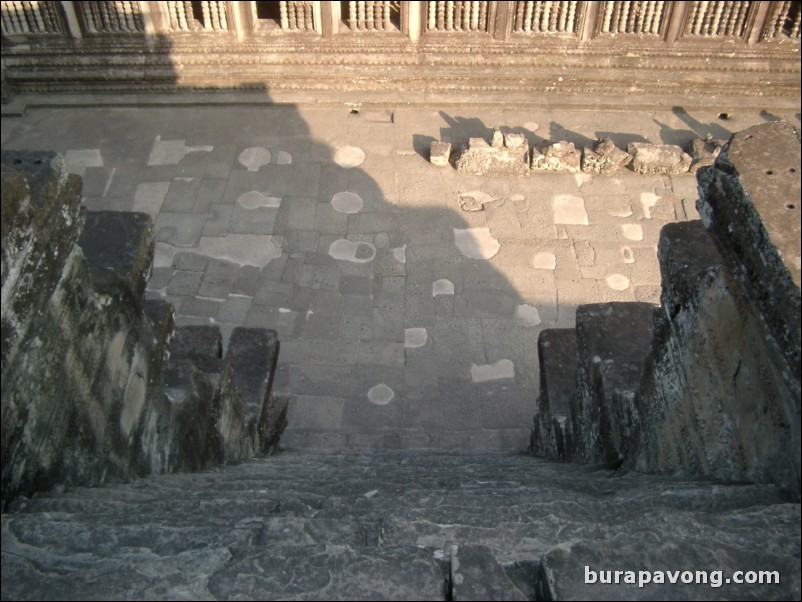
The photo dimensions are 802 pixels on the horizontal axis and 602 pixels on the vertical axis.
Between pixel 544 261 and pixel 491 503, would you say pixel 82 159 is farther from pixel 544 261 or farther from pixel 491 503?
pixel 491 503

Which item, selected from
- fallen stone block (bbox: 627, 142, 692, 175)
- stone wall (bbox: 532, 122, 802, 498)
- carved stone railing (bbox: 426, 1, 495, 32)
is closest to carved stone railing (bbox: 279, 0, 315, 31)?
carved stone railing (bbox: 426, 1, 495, 32)

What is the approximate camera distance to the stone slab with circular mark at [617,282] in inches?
300

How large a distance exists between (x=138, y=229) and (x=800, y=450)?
3.10 m

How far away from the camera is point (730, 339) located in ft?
9.45

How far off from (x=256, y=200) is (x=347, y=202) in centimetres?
106

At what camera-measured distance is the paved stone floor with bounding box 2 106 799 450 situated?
679 cm

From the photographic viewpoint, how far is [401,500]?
308 cm

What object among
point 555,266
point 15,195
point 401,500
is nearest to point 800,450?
point 401,500

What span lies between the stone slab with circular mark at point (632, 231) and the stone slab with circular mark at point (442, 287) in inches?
83.8

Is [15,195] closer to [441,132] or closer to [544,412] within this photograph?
[544,412]

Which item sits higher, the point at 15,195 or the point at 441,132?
the point at 15,195

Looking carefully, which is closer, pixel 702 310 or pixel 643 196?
pixel 702 310

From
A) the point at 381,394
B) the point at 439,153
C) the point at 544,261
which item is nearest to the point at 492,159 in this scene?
the point at 439,153

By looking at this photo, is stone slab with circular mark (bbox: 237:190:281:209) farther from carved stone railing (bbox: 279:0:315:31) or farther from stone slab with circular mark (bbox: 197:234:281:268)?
carved stone railing (bbox: 279:0:315:31)
